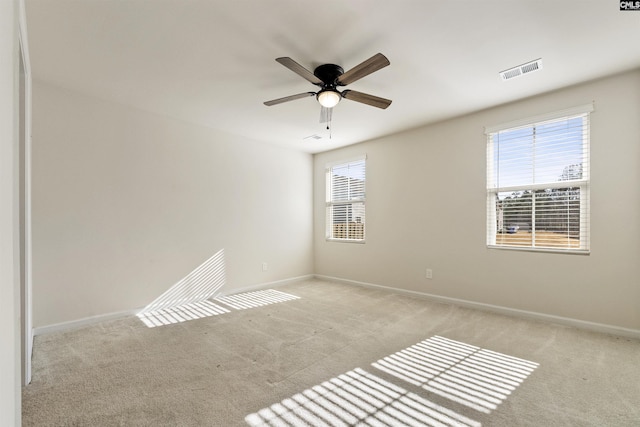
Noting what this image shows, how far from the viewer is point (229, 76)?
2.89 meters

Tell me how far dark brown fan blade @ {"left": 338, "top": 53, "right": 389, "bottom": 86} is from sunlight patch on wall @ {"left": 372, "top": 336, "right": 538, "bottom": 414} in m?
2.35

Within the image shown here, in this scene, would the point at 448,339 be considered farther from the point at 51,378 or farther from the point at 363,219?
the point at 51,378

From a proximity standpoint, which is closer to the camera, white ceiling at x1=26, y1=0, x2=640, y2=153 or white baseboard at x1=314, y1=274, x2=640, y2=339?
white ceiling at x1=26, y1=0, x2=640, y2=153

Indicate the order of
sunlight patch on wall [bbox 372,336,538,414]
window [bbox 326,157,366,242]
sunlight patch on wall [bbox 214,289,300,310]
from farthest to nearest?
window [bbox 326,157,366,242]
sunlight patch on wall [bbox 214,289,300,310]
sunlight patch on wall [bbox 372,336,538,414]

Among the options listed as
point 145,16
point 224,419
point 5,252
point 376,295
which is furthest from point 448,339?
point 145,16

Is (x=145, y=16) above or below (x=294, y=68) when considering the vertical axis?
above

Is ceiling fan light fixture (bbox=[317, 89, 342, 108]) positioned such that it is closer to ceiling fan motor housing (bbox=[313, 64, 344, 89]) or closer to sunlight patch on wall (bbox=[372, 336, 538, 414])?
ceiling fan motor housing (bbox=[313, 64, 344, 89])

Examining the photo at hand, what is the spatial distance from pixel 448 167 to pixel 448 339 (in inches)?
91.1

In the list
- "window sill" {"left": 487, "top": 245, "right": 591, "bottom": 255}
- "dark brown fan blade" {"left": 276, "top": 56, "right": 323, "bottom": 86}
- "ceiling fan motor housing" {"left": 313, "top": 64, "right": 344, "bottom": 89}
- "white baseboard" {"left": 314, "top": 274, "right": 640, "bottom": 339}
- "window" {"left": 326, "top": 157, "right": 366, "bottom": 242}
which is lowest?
"white baseboard" {"left": 314, "top": 274, "right": 640, "bottom": 339}

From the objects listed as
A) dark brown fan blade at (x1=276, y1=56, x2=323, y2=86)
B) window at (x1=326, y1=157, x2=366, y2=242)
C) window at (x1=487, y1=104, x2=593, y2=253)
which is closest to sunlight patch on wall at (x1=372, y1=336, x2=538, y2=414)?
window at (x1=487, y1=104, x2=593, y2=253)

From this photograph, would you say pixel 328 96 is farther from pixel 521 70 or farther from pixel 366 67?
pixel 521 70

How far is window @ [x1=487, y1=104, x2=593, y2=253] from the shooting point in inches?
125

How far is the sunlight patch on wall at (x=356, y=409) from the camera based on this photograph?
1724 millimetres

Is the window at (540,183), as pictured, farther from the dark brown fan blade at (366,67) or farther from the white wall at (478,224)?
the dark brown fan blade at (366,67)
